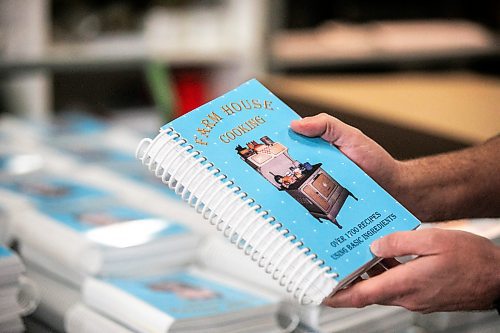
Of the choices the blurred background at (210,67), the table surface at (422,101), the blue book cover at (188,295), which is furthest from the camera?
the table surface at (422,101)

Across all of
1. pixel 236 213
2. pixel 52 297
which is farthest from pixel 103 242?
pixel 236 213

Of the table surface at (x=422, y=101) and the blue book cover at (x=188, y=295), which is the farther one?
the table surface at (x=422, y=101)

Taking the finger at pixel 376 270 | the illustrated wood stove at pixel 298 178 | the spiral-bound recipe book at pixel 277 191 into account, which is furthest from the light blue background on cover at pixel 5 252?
the finger at pixel 376 270

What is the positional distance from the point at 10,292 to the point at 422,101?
1.94 m

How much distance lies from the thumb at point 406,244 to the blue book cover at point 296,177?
2cm

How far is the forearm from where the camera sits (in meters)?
1.27

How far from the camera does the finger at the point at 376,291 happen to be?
1.01 m

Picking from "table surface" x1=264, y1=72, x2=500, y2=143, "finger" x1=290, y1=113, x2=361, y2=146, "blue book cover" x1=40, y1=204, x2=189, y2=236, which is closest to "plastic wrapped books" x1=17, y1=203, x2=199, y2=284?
"blue book cover" x1=40, y1=204, x2=189, y2=236

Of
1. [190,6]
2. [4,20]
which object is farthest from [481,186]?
[190,6]

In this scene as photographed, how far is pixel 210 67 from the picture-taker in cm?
354

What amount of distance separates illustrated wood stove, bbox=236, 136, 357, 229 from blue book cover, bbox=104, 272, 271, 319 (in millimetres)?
250

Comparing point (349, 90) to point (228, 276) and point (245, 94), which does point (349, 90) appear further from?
point (245, 94)

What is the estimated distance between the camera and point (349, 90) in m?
2.97

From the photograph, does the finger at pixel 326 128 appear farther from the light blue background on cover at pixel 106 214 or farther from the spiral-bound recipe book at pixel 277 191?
the light blue background on cover at pixel 106 214
